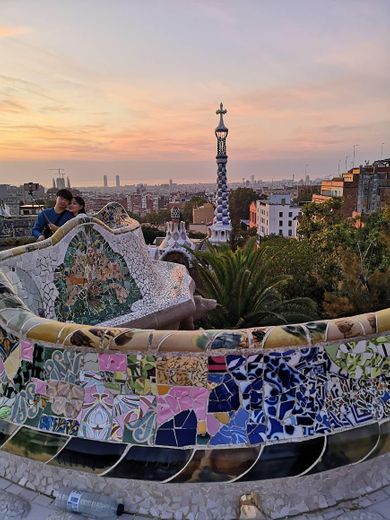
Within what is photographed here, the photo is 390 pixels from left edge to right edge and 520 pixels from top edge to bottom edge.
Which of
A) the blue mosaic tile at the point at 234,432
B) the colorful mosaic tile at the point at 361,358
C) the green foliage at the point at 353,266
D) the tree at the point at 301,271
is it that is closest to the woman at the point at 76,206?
the blue mosaic tile at the point at 234,432

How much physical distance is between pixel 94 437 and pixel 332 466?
4.26 feet

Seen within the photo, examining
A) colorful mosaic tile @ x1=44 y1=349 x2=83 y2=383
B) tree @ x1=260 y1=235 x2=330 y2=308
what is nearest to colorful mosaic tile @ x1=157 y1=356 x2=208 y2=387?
colorful mosaic tile @ x1=44 y1=349 x2=83 y2=383

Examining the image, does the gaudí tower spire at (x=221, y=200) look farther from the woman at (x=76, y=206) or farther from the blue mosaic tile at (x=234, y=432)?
the blue mosaic tile at (x=234, y=432)

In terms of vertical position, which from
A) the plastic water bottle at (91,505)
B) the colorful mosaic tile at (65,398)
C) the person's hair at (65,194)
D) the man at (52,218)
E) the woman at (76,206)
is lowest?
the plastic water bottle at (91,505)

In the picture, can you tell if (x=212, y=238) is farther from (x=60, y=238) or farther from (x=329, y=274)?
(x=60, y=238)

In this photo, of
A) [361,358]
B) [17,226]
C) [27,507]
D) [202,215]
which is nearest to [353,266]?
[361,358]

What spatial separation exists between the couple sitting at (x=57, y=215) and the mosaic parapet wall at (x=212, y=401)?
3.00 meters

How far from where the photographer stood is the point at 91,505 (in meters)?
2.31

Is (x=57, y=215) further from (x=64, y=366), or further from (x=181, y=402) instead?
(x=181, y=402)

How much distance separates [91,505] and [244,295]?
549 centimetres

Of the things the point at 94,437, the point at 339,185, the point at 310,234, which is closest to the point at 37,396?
the point at 94,437

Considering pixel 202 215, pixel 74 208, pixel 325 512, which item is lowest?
pixel 202 215

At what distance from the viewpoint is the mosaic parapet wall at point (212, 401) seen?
2.38m

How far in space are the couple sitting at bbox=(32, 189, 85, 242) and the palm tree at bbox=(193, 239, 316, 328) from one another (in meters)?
3.09
